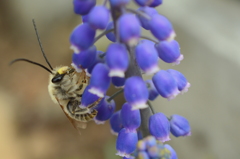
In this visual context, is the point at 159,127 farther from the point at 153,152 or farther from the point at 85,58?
the point at 85,58

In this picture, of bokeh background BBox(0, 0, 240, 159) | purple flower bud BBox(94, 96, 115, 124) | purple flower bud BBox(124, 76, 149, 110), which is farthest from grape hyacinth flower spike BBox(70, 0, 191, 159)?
bokeh background BBox(0, 0, 240, 159)

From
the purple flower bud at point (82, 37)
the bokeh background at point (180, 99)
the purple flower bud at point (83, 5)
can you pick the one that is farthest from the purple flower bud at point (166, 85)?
the bokeh background at point (180, 99)

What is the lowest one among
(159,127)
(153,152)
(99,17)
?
(159,127)

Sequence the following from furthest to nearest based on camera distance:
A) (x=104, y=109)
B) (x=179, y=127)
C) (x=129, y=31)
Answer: (x=104, y=109) → (x=179, y=127) → (x=129, y=31)

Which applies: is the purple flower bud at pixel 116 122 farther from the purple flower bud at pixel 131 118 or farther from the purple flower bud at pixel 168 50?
the purple flower bud at pixel 168 50

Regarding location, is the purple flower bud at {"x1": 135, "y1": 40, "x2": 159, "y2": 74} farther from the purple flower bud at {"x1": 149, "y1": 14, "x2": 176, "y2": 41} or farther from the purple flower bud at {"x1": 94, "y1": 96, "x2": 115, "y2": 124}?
the purple flower bud at {"x1": 94, "y1": 96, "x2": 115, "y2": 124}

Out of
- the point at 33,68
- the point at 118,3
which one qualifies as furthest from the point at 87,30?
the point at 33,68

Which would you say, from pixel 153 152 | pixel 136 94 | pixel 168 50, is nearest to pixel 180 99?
pixel 168 50
